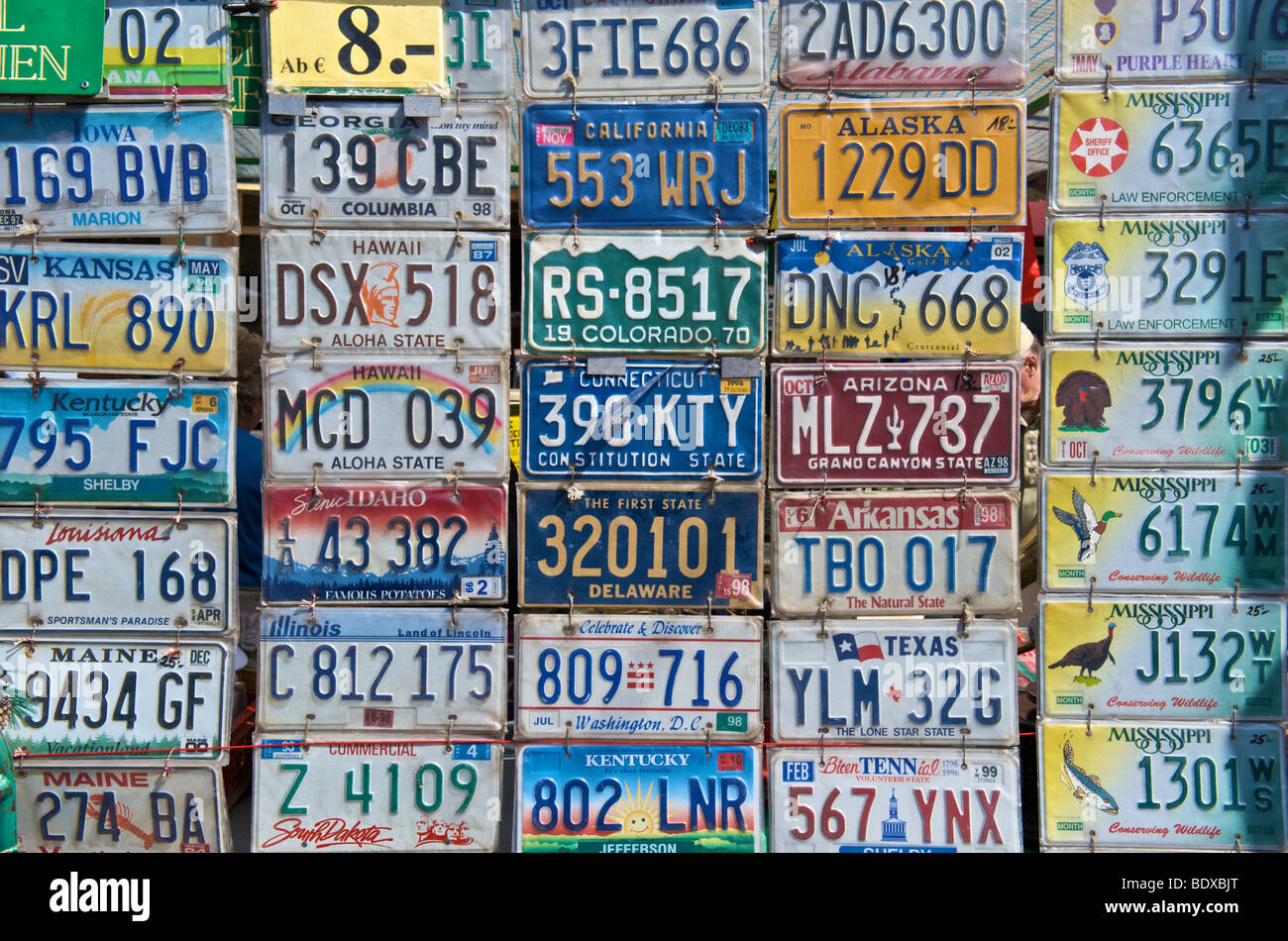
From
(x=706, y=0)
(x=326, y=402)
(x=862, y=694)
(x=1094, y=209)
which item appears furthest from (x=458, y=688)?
(x=1094, y=209)

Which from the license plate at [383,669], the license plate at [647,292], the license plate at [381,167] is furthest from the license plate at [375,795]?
the license plate at [381,167]

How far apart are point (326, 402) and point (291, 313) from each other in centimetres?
34

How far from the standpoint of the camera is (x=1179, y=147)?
3.93 metres

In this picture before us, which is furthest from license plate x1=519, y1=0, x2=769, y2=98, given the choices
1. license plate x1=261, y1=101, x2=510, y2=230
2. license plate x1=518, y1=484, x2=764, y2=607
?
license plate x1=518, y1=484, x2=764, y2=607

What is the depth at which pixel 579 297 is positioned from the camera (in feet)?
13.0

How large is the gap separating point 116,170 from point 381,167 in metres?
0.97

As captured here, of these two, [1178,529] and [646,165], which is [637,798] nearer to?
[1178,529]

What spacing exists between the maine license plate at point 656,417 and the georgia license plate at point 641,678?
1.83 ft

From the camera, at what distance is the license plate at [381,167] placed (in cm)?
398

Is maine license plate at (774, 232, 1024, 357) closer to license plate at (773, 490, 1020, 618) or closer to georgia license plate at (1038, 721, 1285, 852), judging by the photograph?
license plate at (773, 490, 1020, 618)

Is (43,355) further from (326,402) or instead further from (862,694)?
(862,694)

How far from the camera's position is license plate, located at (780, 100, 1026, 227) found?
394 centimetres

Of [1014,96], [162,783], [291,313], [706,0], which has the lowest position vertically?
[162,783]

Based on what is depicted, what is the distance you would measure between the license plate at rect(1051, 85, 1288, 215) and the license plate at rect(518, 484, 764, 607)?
171 cm
